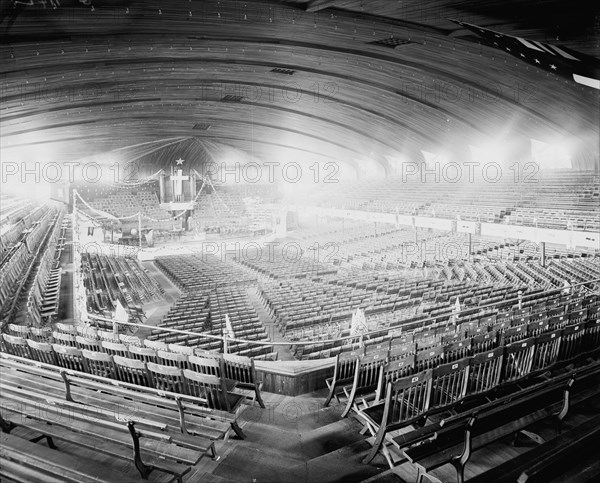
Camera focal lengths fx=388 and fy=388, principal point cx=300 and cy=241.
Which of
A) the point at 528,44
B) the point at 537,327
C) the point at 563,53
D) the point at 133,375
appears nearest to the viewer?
the point at 133,375

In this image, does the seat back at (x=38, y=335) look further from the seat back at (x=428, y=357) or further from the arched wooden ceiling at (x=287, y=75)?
the arched wooden ceiling at (x=287, y=75)

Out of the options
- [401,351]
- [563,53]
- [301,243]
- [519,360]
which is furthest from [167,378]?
[301,243]

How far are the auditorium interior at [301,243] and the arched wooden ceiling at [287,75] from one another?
15cm

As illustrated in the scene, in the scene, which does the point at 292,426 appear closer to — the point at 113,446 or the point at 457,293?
the point at 113,446

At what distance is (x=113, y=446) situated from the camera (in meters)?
3.21

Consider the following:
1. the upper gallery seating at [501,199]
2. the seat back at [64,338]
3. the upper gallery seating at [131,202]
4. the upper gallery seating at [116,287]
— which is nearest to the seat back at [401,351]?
the seat back at [64,338]

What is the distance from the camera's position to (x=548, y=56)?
45.2 ft

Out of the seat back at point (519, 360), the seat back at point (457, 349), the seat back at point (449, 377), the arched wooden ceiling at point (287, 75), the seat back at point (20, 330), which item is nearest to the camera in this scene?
the seat back at point (449, 377)

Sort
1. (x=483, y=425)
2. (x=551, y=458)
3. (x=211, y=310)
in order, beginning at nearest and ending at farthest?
1. (x=551, y=458)
2. (x=483, y=425)
3. (x=211, y=310)

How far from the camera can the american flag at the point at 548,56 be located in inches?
502

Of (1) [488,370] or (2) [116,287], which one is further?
(2) [116,287]

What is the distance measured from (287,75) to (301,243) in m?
14.1

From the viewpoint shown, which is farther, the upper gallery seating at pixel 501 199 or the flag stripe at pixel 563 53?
the upper gallery seating at pixel 501 199

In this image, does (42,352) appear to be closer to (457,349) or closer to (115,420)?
(115,420)
